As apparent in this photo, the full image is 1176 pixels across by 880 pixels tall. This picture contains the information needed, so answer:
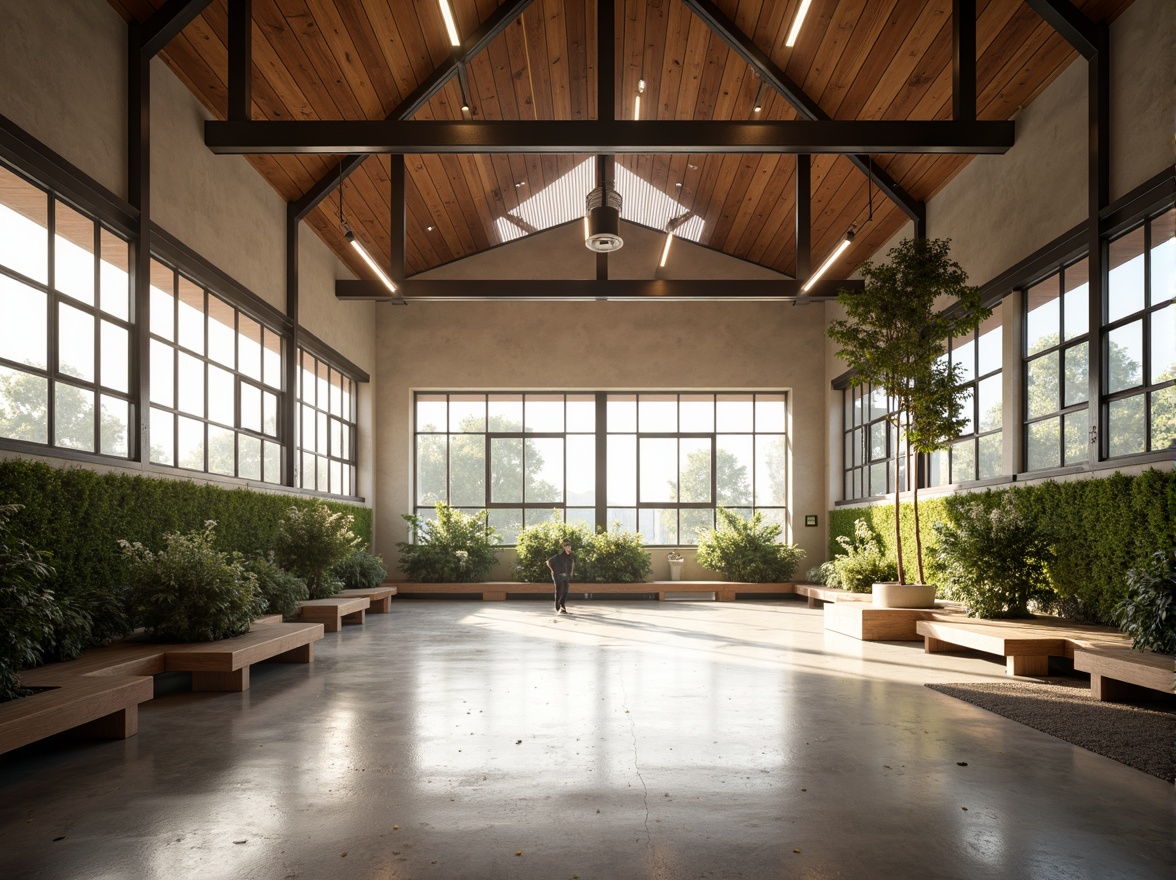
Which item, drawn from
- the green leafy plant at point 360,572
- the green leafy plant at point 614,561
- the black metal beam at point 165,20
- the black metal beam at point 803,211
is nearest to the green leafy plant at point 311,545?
the green leafy plant at point 360,572

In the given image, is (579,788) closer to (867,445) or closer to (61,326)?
(61,326)

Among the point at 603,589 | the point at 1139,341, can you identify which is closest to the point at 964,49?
the point at 1139,341

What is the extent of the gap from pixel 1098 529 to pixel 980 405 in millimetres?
3219

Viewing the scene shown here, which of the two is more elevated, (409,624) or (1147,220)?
(1147,220)

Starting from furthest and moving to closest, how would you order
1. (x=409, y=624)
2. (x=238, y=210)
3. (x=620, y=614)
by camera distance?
(x=620, y=614) → (x=409, y=624) → (x=238, y=210)

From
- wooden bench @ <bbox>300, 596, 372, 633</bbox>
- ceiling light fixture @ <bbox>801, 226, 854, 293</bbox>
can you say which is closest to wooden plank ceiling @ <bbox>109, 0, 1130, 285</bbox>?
ceiling light fixture @ <bbox>801, 226, 854, 293</bbox>

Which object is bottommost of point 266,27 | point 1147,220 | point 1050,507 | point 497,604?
point 497,604

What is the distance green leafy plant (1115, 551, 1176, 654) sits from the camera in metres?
5.33

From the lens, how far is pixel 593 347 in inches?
673

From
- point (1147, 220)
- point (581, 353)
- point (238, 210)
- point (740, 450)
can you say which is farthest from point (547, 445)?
point (1147, 220)

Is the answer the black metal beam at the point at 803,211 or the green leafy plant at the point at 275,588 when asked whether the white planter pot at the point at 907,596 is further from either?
the green leafy plant at the point at 275,588

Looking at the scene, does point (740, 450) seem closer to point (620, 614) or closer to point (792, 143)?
point (620, 614)

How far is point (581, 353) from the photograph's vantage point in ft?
56.0

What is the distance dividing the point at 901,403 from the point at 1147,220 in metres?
2.88
